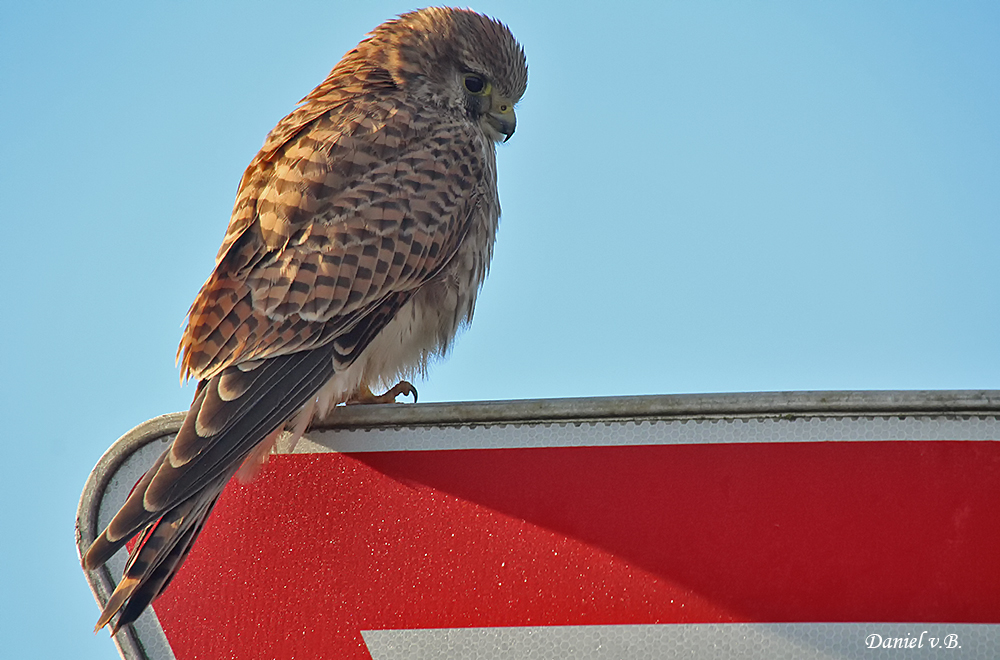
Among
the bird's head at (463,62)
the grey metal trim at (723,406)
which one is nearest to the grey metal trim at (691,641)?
the grey metal trim at (723,406)

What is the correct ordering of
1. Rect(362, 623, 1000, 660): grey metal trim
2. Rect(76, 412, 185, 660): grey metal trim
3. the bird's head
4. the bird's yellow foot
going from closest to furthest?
Rect(362, 623, 1000, 660): grey metal trim < Rect(76, 412, 185, 660): grey metal trim < the bird's yellow foot < the bird's head

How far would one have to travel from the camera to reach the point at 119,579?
4.69 ft

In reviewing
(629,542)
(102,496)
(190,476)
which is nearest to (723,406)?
(629,542)

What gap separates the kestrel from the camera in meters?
1.50

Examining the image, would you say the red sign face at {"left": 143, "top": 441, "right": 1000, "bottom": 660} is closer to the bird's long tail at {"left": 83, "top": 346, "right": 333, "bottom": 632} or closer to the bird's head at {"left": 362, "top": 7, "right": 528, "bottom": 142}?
the bird's long tail at {"left": 83, "top": 346, "right": 333, "bottom": 632}

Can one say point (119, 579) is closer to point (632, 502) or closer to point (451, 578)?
point (451, 578)

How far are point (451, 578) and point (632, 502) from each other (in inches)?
10.7

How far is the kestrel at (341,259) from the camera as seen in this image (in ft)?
4.92

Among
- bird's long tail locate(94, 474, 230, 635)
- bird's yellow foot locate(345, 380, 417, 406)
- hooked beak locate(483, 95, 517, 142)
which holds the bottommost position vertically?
bird's long tail locate(94, 474, 230, 635)

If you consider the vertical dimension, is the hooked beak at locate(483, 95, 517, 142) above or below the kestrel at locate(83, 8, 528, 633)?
above

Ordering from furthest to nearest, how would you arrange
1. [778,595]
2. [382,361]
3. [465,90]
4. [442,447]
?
[465,90]
[382,361]
[442,447]
[778,595]

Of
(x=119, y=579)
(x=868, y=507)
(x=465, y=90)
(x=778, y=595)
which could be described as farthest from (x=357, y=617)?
(x=465, y=90)

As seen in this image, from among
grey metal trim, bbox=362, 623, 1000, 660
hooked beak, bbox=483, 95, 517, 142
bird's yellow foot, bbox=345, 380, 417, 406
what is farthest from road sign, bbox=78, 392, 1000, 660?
hooked beak, bbox=483, 95, 517, 142

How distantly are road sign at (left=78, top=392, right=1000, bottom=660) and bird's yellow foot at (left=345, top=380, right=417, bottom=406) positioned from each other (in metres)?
1.01
